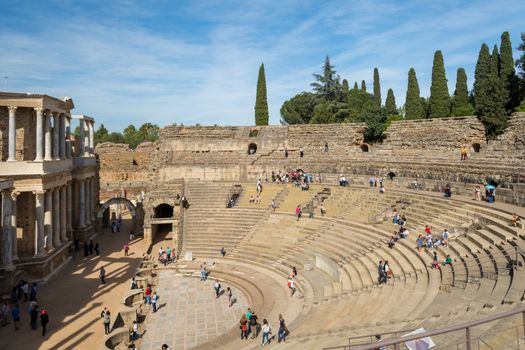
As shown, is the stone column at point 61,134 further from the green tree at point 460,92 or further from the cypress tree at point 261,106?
the green tree at point 460,92

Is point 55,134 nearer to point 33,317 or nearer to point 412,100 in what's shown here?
point 33,317

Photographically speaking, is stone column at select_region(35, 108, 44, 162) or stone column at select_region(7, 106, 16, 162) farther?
stone column at select_region(35, 108, 44, 162)

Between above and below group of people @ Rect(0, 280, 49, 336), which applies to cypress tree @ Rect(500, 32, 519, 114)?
above

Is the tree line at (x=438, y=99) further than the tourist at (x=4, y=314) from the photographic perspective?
Yes

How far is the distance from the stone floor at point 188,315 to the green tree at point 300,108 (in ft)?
123

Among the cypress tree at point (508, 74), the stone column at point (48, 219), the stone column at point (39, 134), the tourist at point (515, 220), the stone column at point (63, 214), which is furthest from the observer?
the cypress tree at point (508, 74)

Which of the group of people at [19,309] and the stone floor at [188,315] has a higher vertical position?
the group of people at [19,309]

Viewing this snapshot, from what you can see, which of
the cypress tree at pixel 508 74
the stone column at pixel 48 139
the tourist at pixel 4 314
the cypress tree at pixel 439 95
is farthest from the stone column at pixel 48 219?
the cypress tree at pixel 439 95

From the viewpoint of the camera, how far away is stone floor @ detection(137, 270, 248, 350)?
16078 millimetres

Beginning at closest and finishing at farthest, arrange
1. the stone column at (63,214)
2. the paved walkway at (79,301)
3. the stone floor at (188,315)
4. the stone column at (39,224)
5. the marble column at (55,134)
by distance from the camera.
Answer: the paved walkway at (79,301)
the stone floor at (188,315)
the stone column at (39,224)
the marble column at (55,134)
the stone column at (63,214)

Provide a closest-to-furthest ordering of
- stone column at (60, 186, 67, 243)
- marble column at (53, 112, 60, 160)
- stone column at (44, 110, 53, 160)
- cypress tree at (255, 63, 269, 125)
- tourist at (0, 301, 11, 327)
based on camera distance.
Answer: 1. tourist at (0, 301, 11, 327)
2. stone column at (44, 110, 53, 160)
3. marble column at (53, 112, 60, 160)
4. stone column at (60, 186, 67, 243)
5. cypress tree at (255, 63, 269, 125)

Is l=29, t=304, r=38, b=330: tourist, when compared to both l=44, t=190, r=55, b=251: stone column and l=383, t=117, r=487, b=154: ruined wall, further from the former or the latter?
l=383, t=117, r=487, b=154: ruined wall

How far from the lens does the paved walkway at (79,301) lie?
598 inches

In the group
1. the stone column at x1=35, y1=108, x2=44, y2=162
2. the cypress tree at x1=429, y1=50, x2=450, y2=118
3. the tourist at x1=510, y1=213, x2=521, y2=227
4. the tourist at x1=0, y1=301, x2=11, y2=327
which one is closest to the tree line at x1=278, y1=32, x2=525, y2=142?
the cypress tree at x1=429, y1=50, x2=450, y2=118
